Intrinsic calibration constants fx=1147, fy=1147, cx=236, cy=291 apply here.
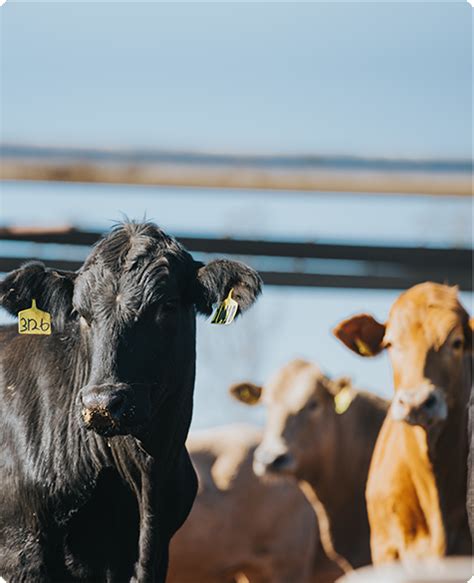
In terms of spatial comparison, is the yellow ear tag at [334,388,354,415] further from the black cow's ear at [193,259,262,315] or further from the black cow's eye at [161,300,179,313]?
the black cow's eye at [161,300,179,313]

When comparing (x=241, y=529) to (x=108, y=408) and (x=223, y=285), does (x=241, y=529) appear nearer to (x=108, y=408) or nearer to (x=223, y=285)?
(x=223, y=285)

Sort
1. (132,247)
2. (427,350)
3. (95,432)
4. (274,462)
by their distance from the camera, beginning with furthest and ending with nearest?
(274,462) < (427,350) < (132,247) < (95,432)

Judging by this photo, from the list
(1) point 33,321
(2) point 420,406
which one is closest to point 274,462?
(2) point 420,406

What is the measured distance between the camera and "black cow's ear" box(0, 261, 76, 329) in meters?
4.57

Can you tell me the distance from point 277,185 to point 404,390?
3.95m

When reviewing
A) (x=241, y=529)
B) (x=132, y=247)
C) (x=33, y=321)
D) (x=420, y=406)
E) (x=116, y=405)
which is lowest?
(x=241, y=529)

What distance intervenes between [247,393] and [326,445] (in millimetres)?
763

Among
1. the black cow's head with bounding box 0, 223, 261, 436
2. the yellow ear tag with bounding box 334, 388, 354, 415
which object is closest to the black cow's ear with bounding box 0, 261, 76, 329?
the black cow's head with bounding box 0, 223, 261, 436

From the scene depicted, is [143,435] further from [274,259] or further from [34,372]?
[274,259]

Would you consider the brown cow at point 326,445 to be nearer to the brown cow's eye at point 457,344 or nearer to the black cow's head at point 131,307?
the brown cow's eye at point 457,344

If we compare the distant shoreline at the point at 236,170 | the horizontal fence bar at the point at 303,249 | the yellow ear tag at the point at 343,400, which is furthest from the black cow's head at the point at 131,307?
the yellow ear tag at the point at 343,400

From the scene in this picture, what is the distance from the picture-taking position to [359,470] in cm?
852

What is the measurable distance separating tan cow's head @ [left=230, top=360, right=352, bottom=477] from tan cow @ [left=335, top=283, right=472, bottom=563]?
199 cm

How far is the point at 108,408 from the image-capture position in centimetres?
383
